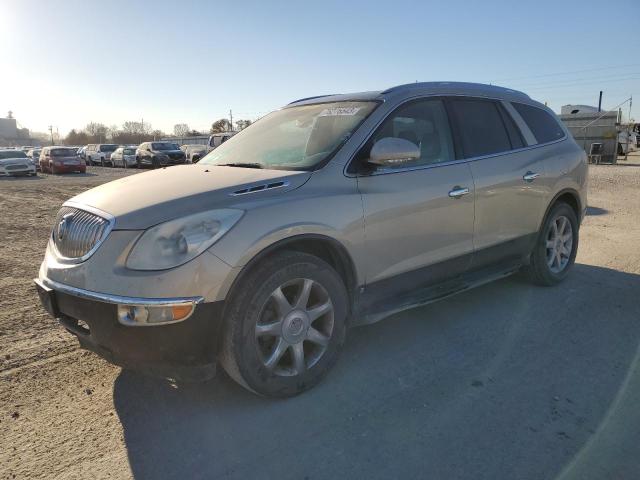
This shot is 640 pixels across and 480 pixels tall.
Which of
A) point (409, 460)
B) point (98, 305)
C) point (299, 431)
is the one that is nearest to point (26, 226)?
point (98, 305)

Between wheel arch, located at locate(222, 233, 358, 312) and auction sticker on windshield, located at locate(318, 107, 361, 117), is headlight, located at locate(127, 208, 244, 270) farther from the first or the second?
auction sticker on windshield, located at locate(318, 107, 361, 117)

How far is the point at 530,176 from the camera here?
455 cm

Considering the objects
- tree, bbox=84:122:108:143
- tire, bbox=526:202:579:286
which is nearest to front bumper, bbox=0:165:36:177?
tire, bbox=526:202:579:286

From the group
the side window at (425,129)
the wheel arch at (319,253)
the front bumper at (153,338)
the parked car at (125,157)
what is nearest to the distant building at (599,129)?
the side window at (425,129)

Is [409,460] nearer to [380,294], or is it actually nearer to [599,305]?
[380,294]

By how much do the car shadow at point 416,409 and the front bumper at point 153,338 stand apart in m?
0.38

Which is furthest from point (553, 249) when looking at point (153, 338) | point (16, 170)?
point (16, 170)

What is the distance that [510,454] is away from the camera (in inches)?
99.0

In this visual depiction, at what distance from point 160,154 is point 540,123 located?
28209 millimetres

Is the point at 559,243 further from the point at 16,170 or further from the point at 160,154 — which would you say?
the point at 16,170

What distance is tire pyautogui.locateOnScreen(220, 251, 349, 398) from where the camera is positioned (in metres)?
2.77

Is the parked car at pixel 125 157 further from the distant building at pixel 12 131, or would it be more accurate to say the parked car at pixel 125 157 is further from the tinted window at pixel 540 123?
the distant building at pixel 12 131

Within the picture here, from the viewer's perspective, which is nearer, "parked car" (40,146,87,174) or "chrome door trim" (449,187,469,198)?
"chrome door trim" (449,187,469,198)

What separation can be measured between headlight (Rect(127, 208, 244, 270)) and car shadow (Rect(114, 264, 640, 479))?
960mm
